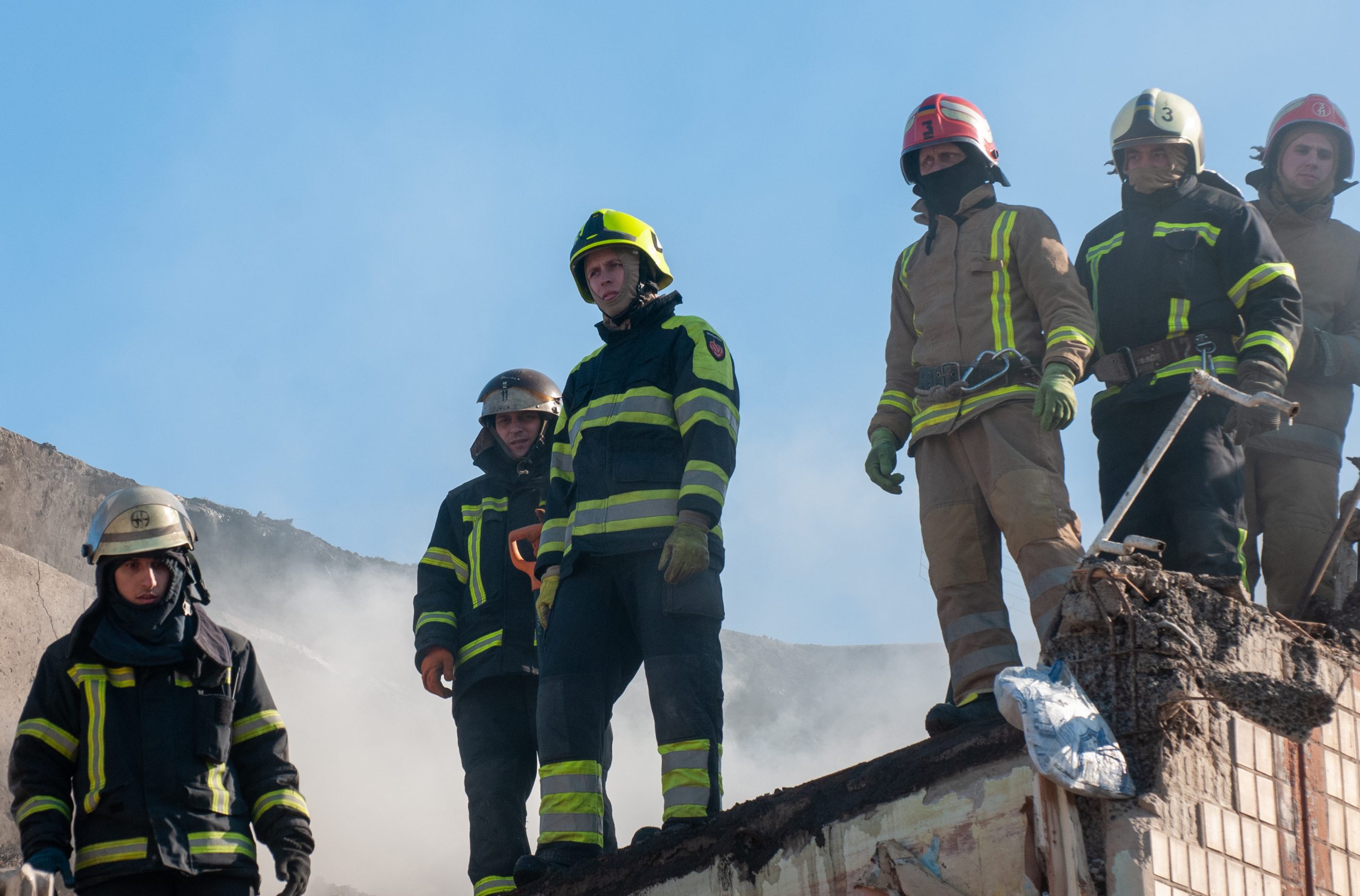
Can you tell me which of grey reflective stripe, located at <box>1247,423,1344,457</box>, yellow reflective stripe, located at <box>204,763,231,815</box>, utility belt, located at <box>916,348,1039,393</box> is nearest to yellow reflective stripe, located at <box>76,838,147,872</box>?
yellow reflective stripe, located at <box>204,763,231,815</box>

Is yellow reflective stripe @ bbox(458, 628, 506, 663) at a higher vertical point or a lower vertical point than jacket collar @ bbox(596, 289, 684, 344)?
lower

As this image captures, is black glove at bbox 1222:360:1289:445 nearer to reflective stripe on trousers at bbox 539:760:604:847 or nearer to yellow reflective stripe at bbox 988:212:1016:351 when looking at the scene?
yellow reflective stripe at bbox 988:212:1016:351

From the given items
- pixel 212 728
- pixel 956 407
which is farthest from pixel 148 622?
pixel 956 407

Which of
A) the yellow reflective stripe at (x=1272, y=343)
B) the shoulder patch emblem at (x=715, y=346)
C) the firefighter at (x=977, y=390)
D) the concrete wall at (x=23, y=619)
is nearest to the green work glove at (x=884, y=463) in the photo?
the firefighter at (x=977, y=390)

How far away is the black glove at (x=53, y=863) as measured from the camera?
476cm

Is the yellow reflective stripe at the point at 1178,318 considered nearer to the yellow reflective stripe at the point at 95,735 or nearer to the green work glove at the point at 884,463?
the green work glove at the point at 884,463

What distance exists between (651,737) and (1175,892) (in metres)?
16.6

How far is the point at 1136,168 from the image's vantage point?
6.52 metres

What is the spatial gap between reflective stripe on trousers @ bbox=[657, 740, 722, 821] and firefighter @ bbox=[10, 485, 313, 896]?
1.24 m

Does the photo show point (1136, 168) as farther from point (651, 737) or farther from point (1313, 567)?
point (651, 737)

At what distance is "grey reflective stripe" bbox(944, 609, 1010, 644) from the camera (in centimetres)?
590

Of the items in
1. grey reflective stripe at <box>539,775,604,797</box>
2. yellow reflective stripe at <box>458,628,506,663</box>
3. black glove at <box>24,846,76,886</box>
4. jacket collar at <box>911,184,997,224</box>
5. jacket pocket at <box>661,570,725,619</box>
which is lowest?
black glove at <box>24,846,76,886</box>

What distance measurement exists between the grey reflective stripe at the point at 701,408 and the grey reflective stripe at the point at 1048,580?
1265mm

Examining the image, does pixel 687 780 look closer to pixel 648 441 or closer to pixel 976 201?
pixel 648 441
